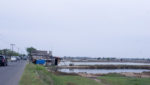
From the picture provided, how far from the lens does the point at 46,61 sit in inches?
2926

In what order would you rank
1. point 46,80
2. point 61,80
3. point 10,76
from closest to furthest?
point 46,80, point 10,76, point 61,80

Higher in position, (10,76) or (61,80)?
(10,76)

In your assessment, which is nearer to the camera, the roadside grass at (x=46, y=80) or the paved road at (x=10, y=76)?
the paved road at (x=10, y=76)

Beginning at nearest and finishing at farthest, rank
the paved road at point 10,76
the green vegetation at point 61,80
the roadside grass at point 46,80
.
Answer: the paved road at point 10,76 < the roadside grass at point 46,80 < the green vegetation at point 61,80

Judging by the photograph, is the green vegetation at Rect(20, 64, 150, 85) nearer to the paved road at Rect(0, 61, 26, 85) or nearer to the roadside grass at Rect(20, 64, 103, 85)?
the roadside grass at Rect(20, 64, 103, 85)

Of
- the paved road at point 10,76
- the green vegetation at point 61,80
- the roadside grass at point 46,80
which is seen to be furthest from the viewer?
the green vegetation at point 61,80

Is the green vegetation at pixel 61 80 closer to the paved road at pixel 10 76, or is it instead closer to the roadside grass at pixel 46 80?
the roadside grass at pixel 46 80

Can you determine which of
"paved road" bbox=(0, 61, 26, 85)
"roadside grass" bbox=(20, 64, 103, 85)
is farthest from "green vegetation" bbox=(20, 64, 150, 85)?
"paved road" bbox=(0, 61, 26, 85)

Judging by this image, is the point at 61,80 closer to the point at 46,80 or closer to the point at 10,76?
the point at 10,76

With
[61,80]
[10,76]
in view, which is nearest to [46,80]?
[10,76]

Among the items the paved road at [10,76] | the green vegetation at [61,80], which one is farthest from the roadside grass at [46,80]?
the paved road at [10,76]

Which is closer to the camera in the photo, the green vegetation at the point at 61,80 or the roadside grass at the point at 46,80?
the roadside grass at the point at 46,80

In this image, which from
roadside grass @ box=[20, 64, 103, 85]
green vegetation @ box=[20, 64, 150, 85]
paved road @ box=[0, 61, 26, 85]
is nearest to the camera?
paved road @ box=[0, 61, 26, 85]

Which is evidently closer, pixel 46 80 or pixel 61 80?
pixel 46 80
